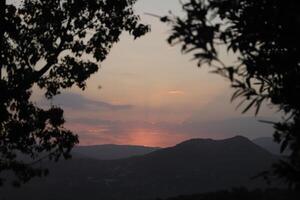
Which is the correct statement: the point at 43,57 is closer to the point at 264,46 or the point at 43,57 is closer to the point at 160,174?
the point at 264,46

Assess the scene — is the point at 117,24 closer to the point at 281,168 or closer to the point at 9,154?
the point at 9,154

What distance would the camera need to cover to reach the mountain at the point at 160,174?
13012 cm

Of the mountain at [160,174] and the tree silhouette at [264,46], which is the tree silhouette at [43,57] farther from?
the mountain at [160,174]

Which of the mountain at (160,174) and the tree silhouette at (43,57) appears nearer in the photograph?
the tree silhouette at (43,57)

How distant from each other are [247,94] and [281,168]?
1.29m

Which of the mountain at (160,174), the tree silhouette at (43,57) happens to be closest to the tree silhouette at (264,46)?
the tree silhouette at (43,57)

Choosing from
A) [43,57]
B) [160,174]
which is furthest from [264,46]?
[160,174]

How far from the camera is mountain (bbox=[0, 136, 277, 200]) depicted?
427 feet

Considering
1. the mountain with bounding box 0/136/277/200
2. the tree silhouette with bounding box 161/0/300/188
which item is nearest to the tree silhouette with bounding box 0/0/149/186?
the tree silhouette with bounding box 161/0/300/188

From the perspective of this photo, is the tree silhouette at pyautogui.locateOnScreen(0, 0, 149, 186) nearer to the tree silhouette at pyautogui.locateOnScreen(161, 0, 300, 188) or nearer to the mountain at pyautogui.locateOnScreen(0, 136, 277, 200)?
the tree silhouette at pyautogui.locateOnScreen(161, 0, 300, 188)

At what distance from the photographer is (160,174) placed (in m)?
151

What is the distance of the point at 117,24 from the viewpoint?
21.1 meters

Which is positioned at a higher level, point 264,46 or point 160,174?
point 264,46

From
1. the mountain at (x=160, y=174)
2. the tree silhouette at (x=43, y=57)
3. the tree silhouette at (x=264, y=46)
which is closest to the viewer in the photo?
the tree silhouette at (x=264, y=46)
